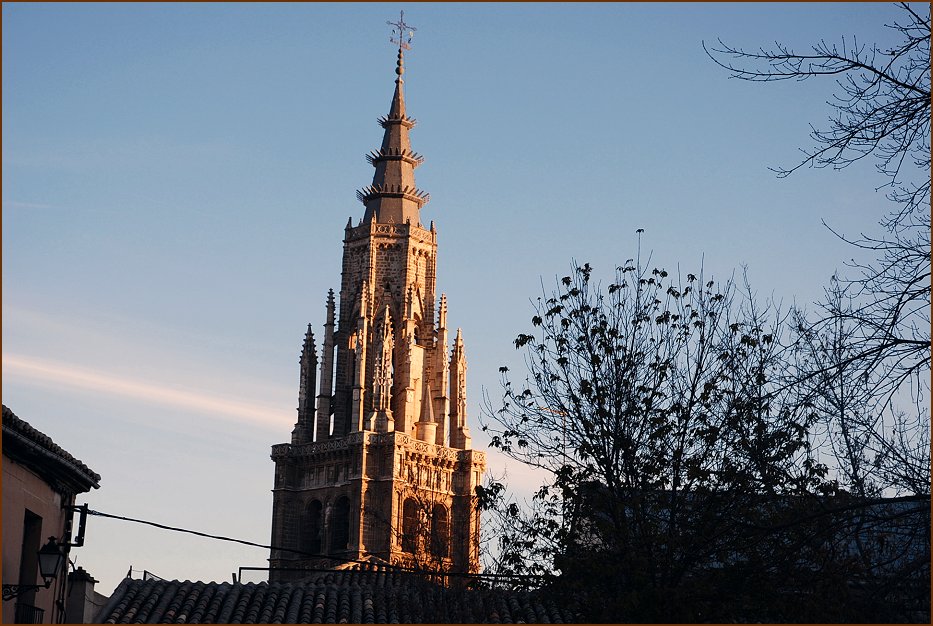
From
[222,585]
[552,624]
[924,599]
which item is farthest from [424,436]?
[924,599]

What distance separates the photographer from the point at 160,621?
30.9 m

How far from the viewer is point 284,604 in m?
33.0

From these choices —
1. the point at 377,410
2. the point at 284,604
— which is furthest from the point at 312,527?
the point at 284,604

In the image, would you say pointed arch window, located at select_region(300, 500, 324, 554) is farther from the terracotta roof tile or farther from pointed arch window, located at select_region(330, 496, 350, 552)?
the terracotta roof tile

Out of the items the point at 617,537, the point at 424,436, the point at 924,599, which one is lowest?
the point at 924,599

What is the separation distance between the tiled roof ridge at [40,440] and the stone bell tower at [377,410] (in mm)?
51697

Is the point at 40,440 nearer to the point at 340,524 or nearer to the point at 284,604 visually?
the point at 284,604

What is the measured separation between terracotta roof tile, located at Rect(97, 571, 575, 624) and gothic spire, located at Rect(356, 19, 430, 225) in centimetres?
4919

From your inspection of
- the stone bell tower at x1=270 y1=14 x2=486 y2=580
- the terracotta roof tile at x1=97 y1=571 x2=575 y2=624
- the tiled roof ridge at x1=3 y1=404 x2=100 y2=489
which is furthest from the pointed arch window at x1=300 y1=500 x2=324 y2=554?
the tiled roof ridge at x1=3 y1=404 x2=100 y2=489

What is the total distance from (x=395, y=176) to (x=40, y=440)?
64.4m

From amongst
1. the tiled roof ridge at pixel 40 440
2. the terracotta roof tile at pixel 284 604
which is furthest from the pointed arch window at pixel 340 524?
the tiled roof ridge at pixel 40 440

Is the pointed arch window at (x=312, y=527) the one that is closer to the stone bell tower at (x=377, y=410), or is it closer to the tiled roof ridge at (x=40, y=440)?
the stone bell tower at (x=377, y=410)

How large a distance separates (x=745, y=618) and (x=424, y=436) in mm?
57520

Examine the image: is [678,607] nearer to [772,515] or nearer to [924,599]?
[772,515]
